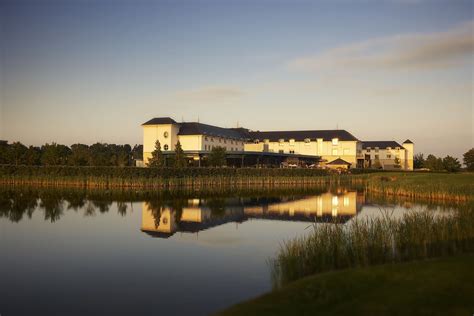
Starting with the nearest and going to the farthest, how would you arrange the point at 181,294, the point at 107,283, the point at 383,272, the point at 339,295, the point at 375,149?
the point at 339,295, the point at 383,272, the point at 181,294, the point at 107,283, the point at 375,149

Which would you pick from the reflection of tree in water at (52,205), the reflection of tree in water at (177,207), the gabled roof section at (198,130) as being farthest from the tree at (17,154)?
the reflection of tree in water at (177,207)

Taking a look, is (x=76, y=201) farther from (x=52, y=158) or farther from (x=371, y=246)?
(x=52, y=158)

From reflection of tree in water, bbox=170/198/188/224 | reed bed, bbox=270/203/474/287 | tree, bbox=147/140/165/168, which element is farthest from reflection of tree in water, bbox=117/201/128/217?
tree, bbox=147/140/165/168

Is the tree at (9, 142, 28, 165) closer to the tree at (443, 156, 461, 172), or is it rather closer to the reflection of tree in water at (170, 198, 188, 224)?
the reflection of tree in water at (170, 198, 188, 224)

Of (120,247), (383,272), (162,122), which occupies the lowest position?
(120,247)

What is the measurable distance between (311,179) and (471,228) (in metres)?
43.0

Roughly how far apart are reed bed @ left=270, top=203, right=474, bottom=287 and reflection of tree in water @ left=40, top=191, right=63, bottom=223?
1517 centimetres

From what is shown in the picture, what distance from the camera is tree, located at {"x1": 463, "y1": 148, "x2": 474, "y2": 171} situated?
203ft

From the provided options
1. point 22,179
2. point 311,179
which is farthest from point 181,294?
point 311,179

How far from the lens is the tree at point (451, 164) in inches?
2586

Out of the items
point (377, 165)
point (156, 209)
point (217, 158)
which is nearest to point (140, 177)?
point (217, 158)

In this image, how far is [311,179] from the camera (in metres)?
55.5

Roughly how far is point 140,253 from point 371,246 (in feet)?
24.7

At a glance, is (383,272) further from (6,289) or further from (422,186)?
(422,186)
